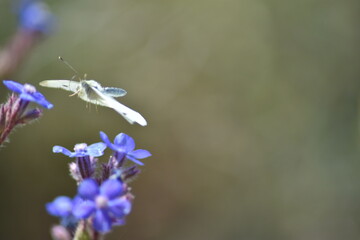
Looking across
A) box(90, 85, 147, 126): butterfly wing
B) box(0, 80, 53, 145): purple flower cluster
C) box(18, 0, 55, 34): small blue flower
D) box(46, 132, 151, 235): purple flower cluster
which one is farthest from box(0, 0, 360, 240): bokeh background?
box(46, 132, 151, 235): purple flower cluster

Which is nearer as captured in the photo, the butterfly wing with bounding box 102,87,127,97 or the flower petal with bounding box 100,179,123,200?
the flower petal with bounding box 100,179,123,200

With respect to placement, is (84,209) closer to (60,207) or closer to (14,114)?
(60,207)

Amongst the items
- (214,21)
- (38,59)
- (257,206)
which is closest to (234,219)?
(257,206)

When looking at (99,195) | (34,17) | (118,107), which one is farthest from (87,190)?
(34,17)

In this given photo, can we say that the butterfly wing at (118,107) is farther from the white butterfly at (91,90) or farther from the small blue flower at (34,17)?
the small blue flower at (34,17)

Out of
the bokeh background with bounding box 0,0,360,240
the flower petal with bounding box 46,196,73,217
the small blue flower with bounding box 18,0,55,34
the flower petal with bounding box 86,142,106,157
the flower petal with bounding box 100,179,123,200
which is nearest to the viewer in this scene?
the flower petal with bounding box 46,196,73,217

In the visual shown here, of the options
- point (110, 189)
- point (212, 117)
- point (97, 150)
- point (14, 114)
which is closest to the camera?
point (110, 189)

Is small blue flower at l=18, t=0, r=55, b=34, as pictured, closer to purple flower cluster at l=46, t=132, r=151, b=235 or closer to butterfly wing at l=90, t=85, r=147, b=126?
butterfly wing at l=90, t=85, r=147, b=126
